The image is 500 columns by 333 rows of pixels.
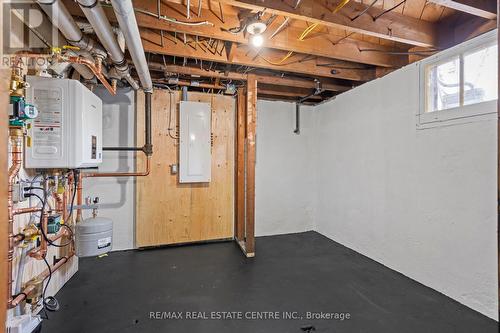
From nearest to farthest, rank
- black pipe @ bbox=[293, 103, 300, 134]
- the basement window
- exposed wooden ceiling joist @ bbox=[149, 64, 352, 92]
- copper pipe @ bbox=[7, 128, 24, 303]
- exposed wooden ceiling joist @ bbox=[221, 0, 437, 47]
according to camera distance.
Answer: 1. copper pipe @ bbox=[7, 128, 24, 303]
2. exposed wooden ceiling joist @ bbox=[221, 0, 437, 47]
3. the basement window
4. exposed wooden ceiling joist @ bbox=[149, 64, 352, 92]
5. black pipe @ bbox=[293, 103, 300, 134]

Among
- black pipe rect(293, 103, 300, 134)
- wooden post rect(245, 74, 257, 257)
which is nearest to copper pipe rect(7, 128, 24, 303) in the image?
wooden post rect(245, 74, 257, 257)

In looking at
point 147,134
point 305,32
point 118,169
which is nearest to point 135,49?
point 305,32

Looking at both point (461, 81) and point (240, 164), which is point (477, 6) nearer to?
point (461, 81)

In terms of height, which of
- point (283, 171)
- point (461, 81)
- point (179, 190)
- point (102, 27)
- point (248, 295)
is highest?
point (102, 27)

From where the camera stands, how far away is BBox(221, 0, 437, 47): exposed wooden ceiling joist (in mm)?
1778

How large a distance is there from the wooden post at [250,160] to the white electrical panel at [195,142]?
0.75 meters

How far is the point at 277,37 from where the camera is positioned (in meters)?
2.32

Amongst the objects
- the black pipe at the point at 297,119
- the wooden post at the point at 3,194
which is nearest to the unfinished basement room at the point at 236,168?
the wooden post at the point at 3,194

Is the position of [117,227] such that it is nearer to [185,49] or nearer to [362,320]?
[185,49]

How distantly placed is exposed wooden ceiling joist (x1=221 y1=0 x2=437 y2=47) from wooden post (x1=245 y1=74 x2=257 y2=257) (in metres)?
1.32

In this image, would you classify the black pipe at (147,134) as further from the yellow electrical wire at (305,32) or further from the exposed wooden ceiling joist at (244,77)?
the yellow electrical wire at (305,32)

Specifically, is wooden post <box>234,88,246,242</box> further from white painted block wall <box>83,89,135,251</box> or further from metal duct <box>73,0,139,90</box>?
metal duct <box>73,0,139,90</box>

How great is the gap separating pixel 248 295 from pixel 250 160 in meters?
1.56

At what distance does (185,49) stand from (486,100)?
267 cm
